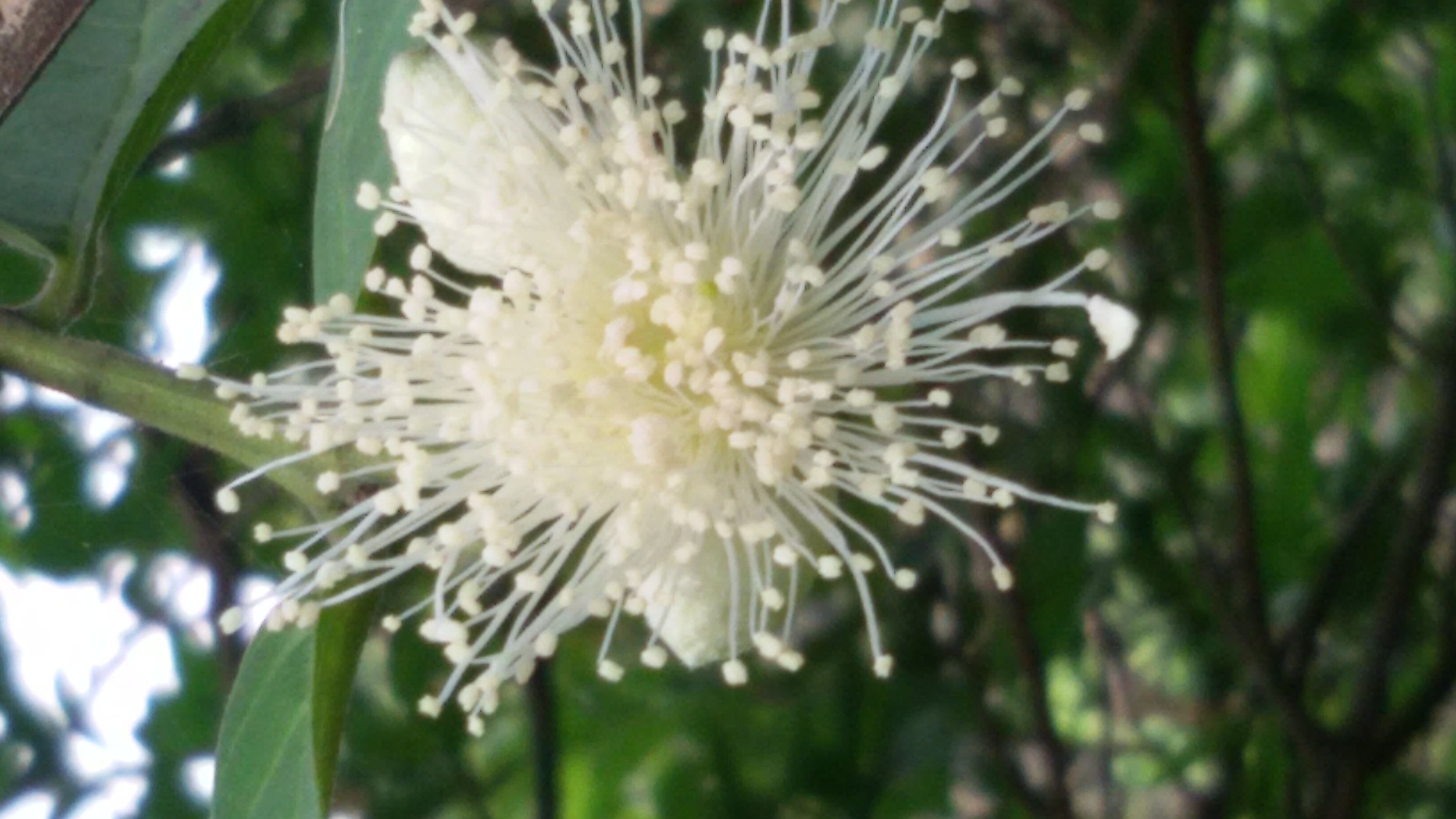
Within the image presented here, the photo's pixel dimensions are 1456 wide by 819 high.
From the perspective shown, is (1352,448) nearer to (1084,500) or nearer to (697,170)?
(1084,500)

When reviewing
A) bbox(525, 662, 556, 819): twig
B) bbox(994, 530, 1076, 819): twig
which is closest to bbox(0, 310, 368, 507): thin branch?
bbox(525, 662, 556, 819): twig

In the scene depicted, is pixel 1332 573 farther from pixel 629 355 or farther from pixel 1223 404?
pixel 629 355

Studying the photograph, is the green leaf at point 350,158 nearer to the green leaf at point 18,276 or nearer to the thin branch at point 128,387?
the thin branch at point 128,387

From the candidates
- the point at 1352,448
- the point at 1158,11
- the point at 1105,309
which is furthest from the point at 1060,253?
the point at 1105,309

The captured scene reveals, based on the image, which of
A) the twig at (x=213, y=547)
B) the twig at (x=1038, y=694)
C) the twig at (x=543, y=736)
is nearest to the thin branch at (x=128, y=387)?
the twig at (x=213, y=547)

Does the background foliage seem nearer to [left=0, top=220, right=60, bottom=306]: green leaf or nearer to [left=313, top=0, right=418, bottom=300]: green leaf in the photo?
[left=0, top=220, right=60, bottom=306]: green leaf

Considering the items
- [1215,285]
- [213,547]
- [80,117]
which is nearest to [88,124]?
[80,117]
